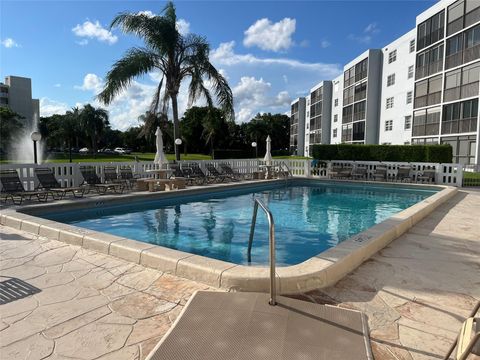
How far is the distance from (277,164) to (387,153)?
641 cm

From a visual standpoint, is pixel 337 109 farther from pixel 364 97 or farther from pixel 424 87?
pixel 424 87

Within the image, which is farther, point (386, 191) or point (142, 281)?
point (386, 191)

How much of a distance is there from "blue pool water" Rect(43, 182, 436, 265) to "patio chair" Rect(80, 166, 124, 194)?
1.60 metres

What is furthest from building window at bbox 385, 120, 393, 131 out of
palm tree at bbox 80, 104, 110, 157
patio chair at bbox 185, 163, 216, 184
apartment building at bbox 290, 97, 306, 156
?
palm tree at bbox 80, 104, 110, 157

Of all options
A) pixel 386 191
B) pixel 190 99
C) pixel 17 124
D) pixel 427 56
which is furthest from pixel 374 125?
pixel 17 124

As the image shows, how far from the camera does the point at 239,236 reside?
8.19 metres

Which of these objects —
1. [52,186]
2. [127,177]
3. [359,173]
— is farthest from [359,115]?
[52,186]

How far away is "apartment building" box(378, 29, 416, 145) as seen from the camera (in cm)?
3173

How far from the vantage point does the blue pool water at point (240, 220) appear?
7.41 metres

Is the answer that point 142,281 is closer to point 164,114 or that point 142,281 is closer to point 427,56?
point 164,114

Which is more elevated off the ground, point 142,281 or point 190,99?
point 190,99

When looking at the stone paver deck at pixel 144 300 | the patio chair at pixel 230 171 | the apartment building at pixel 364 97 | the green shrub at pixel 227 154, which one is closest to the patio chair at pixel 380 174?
the patio chair at pixel 230 171

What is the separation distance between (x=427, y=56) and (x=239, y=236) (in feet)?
93.7

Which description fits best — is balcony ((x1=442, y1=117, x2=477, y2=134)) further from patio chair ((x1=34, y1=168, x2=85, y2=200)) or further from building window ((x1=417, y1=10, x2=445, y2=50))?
patio chair ((x1=34, y1=168, x2=85, y2=200))
